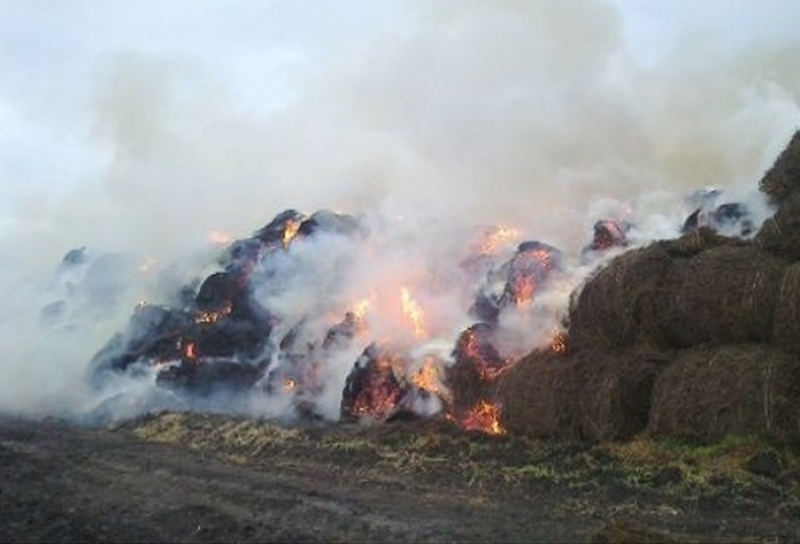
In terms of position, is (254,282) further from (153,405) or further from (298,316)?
(153,405)

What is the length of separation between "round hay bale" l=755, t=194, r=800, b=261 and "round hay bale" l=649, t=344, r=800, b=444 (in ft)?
6.78

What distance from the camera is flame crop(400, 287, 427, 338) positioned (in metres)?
29.7

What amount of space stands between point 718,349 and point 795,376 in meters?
1.78

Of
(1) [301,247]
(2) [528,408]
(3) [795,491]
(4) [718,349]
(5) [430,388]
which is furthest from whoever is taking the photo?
(1) [301,247]

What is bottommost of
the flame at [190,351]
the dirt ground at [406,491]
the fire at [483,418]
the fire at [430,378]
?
the dirt ground at [406,491]

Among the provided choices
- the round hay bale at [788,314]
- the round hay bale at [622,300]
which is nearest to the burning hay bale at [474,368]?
the round hay bale at [622,300]

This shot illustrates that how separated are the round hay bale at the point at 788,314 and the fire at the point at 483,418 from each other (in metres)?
7.05

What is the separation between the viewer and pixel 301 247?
39875mm

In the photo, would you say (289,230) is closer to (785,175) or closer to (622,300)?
(622,300)

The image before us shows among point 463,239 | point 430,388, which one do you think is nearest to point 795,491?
point 430,388

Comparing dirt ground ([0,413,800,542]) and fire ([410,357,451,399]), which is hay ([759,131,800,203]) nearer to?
dirt ground ([0,413,800,542])

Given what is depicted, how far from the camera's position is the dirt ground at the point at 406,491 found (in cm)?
1257

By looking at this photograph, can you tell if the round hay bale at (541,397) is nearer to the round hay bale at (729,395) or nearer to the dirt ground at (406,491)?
the dirt ground at (406,491)

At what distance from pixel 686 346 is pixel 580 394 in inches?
94.6
